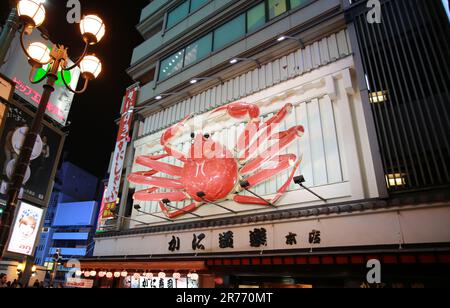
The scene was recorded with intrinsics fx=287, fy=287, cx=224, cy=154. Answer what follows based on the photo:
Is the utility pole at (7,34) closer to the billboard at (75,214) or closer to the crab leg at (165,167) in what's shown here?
the crab leg at (165,167)

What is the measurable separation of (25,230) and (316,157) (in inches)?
468

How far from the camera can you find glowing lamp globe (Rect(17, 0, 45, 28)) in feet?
19.3

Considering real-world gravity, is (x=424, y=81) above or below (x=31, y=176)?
above

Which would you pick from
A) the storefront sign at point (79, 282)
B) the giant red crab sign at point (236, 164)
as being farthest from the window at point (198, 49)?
the storefront sign at point (79, 282)

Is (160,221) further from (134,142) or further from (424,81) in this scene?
(424,81)

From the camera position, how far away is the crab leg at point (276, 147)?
32.7 ft

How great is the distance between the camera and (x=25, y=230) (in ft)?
38.8

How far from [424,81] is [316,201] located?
4.57m

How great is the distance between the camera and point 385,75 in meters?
8.82

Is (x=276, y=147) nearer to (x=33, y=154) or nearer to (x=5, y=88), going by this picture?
(x=5, y=88)

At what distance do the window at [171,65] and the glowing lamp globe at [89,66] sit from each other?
9.69m
